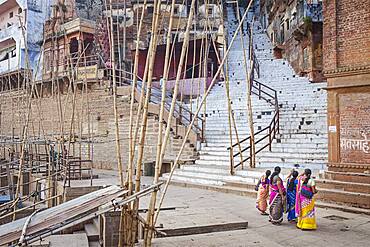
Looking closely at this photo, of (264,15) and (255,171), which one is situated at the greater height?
(264,15)

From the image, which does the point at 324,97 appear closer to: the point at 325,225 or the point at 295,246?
the point at 325,225

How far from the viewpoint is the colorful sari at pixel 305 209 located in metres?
5.92

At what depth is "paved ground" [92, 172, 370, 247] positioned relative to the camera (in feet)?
16.9

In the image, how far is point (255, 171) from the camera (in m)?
9.86

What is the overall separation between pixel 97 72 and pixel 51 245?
1445 centimetres

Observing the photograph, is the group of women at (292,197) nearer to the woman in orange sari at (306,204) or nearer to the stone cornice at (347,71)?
the woman in orange sari at (306,204)

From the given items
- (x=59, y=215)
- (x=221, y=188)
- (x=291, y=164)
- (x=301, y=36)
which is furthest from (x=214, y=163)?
(x=301, y=36)

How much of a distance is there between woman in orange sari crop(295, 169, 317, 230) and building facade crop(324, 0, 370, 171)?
87.2 inches

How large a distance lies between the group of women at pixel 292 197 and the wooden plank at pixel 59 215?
141 inches

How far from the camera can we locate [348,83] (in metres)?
7.78

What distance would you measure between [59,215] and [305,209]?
410cm

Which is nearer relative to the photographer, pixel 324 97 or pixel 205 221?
pixel 205 221

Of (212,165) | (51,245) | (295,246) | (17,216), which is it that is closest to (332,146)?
(295,246)

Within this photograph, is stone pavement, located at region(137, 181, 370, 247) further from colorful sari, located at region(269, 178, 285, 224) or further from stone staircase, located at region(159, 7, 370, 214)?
stone staircase, located at region(159, 7, 370, 214)
